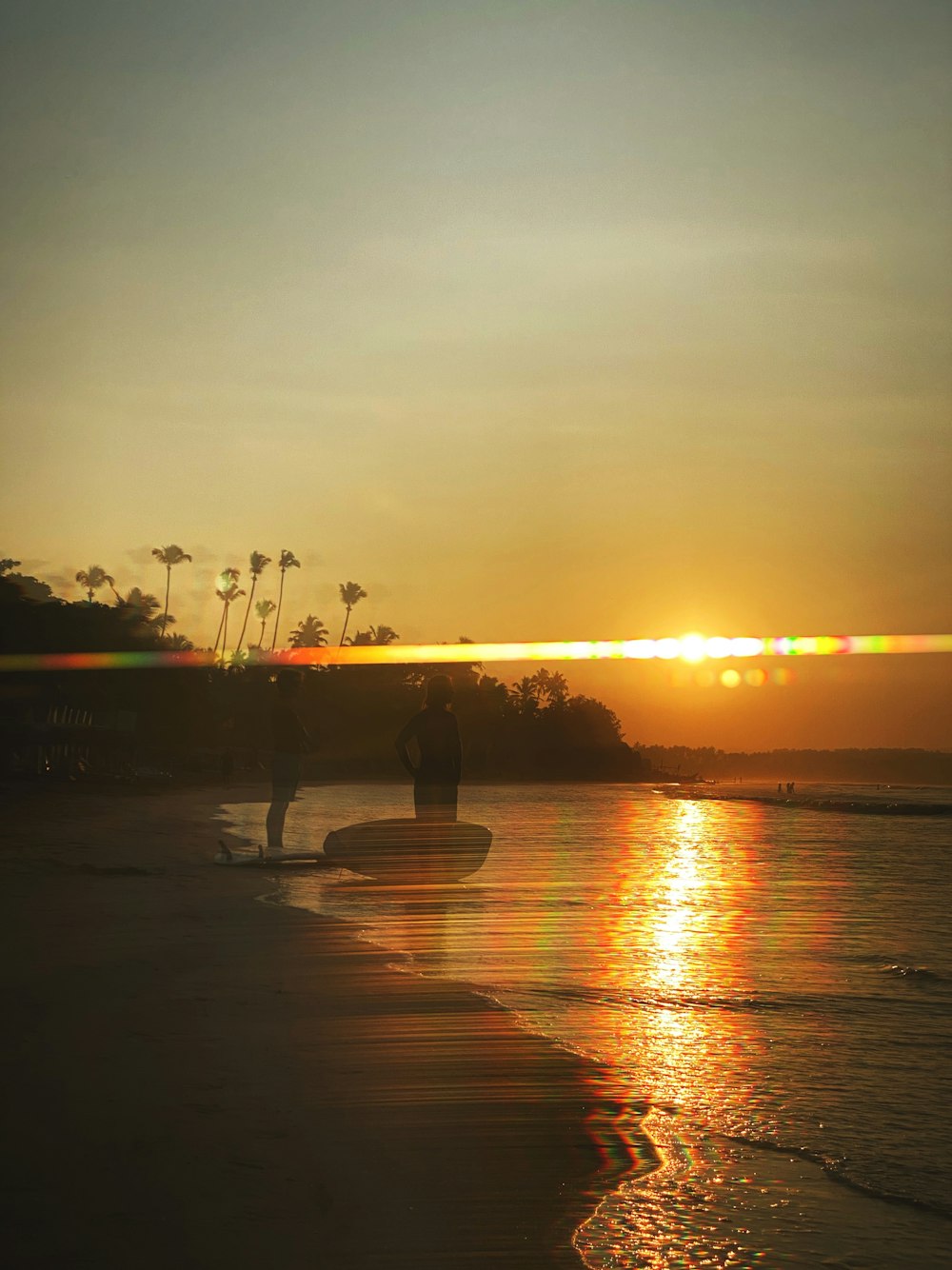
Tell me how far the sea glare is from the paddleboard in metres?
0.85

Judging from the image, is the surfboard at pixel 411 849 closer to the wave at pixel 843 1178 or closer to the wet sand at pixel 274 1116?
the wet sand at pixel 274 1116

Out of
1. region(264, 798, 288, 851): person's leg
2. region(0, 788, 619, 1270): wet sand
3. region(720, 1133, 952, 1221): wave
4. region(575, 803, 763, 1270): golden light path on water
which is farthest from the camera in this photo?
region(264, 798, 288, 851): person's leg

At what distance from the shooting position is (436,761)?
9750mm

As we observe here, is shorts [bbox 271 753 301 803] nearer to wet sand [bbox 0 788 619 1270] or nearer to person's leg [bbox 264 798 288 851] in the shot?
person's leg [bbox 264 798 288 851]

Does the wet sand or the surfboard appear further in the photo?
the surfboard

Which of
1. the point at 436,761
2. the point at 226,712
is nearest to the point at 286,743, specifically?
the point at 436,761

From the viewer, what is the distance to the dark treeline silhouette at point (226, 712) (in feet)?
160

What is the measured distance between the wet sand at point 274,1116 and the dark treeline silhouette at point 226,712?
22.2 ft

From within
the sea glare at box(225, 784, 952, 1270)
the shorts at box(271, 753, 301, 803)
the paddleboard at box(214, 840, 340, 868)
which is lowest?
the paddleboard at box(214, 840, 340, 868)

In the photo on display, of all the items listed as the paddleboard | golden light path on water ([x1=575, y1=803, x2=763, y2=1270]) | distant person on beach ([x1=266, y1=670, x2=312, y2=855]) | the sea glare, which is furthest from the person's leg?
golden light path on water ([x1=575, y1=803, x2=763, y2=1270])

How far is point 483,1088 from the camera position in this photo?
439 centimetres

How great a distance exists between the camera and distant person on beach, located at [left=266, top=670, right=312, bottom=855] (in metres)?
12.3

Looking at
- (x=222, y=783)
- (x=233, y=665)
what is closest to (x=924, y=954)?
(x=222, y=783)

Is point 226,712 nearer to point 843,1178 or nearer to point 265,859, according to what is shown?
point 265,859
